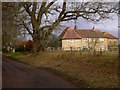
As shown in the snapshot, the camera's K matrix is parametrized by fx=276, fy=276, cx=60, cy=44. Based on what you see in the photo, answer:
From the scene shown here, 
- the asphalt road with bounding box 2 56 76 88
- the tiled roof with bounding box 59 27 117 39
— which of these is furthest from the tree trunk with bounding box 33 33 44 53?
the tiled roof with bounding box 59 27 117 39

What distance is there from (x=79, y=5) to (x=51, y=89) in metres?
26.3

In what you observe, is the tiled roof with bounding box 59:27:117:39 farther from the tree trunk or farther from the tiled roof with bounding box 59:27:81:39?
the tree trunk

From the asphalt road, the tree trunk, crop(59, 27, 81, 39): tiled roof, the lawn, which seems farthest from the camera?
crop(59, 27, 81, 39): tiled roof

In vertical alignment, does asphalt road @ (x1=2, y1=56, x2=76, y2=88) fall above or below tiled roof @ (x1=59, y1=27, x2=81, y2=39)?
below

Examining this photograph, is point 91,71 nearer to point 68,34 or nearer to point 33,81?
point 33,81

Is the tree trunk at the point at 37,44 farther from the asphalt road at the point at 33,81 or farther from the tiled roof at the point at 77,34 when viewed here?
the tiled roof at the point at 77,34

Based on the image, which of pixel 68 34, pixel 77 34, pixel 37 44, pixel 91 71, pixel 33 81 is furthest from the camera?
pixel 77 34

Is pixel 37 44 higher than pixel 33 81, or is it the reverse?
pixel 37 44

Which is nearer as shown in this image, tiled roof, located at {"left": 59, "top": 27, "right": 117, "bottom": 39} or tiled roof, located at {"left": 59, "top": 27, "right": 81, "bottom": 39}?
tiled roof, located at {"left": 59, "top": 27, "right": 81, "bottom": 39}

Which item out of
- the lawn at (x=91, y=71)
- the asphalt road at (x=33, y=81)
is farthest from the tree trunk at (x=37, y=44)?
the asphalt road at (x=33, y=81)

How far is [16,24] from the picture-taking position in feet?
135

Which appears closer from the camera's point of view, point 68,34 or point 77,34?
point 68,34

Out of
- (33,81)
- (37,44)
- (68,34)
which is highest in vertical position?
(68,34)

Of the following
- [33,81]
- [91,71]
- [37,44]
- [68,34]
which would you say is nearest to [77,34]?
[68,34]
